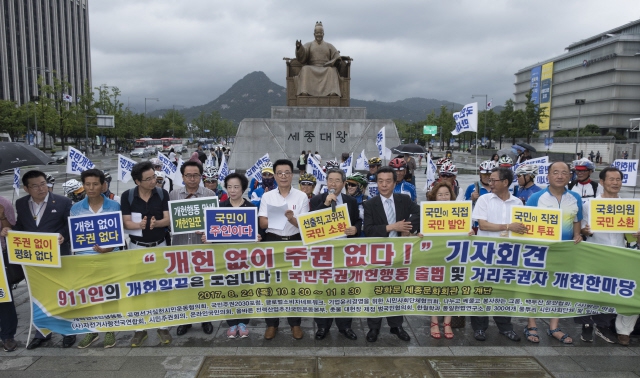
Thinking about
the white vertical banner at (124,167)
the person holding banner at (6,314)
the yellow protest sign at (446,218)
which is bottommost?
the person holding banner at (6,314)

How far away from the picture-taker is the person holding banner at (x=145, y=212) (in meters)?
5.06

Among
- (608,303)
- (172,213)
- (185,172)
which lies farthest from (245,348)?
(608,303)

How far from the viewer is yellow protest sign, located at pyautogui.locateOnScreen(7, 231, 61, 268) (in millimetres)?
4801

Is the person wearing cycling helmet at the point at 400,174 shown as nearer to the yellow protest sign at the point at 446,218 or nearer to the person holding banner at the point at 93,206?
the yellow protest sign at the point at 446,218

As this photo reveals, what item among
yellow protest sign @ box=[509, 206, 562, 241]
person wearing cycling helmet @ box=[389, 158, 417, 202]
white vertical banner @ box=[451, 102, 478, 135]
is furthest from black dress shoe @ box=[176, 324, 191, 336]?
white vertical banner @ box=[451, 102, 478, 135]

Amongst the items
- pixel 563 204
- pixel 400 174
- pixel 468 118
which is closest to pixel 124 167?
pixel 400 174

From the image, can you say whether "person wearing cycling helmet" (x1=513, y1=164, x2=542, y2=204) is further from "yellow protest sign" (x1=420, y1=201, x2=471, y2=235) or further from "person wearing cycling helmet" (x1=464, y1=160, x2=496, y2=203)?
"yellow protest sign" (x1=420, y1=201, x2=471, y2=235)

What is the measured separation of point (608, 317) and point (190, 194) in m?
5.03

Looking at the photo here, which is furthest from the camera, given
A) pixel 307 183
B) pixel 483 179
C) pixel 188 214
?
pixel 483 179

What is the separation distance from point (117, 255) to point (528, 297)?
14.9 feet

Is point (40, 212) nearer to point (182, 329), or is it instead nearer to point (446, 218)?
point (182, 329)

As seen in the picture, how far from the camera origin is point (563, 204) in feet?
16.9

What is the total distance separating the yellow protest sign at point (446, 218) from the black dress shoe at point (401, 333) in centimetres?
118

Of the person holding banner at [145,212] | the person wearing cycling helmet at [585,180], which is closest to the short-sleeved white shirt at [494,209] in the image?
the person wearing cycling helmet at [585,180]
